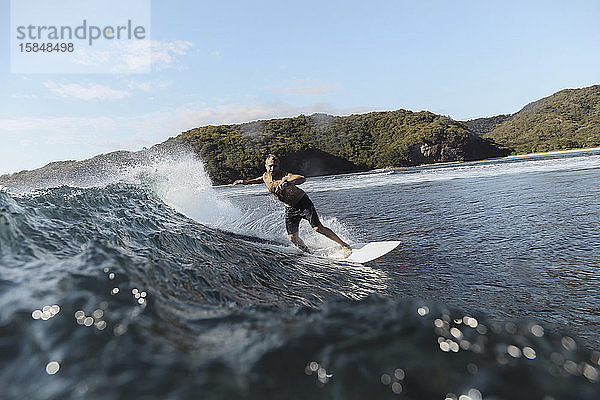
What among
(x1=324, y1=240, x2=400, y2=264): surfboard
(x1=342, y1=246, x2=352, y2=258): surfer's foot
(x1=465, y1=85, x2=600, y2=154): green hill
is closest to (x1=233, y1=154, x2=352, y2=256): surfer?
(x1=342, y1=246, x2=352, y2=258): surfer's foot

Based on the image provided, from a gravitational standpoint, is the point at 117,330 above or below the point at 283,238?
above

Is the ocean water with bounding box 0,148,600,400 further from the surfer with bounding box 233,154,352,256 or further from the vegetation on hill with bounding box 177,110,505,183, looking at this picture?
the vegetation on hill with bounding box 177,110,505,183

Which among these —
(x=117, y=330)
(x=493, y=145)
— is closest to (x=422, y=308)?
(x=117, y=330)

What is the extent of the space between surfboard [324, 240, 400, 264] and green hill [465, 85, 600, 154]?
8720 cm

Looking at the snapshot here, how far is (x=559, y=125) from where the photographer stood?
95.1 metres

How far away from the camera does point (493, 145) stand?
9019 centimetres

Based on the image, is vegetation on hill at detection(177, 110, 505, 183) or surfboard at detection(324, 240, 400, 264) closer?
surfboard at detection(324, 240, 400, 264)

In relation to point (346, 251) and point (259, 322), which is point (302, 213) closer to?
point (346, 251)

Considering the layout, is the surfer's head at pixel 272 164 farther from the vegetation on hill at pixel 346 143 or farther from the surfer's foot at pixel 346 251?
the vegetation on hill at pixel 346 143

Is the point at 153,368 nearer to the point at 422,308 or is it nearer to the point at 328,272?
the point at 422,308

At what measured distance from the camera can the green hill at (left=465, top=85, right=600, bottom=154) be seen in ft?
262

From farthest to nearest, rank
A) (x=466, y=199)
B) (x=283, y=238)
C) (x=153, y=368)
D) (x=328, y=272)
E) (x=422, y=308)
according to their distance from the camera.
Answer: (x=466, y=199) → (x=283, y=238) → (x=328, y=272) → (x=422, y=308) → (x=153, y=368)

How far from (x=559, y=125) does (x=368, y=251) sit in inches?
4463

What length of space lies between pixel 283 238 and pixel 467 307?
A: 618cm
